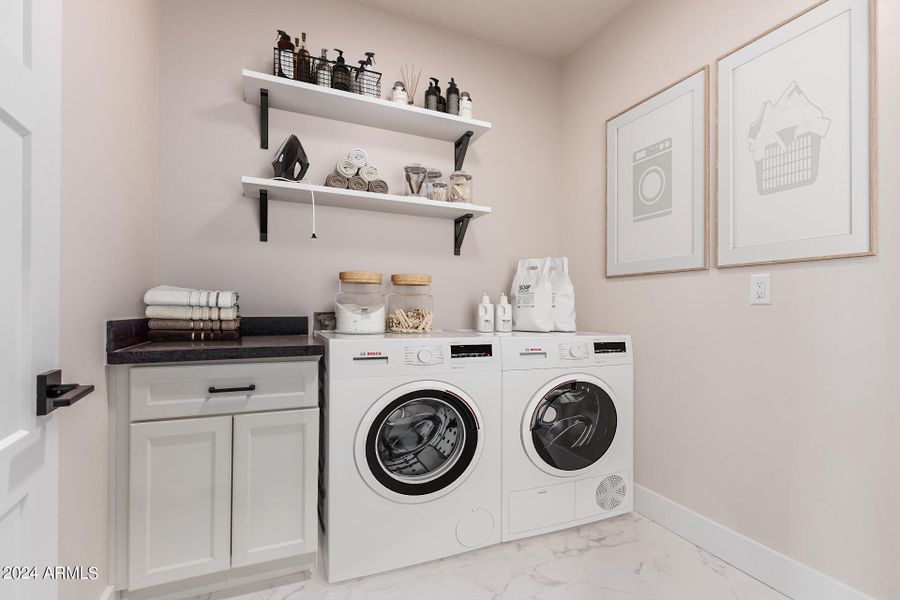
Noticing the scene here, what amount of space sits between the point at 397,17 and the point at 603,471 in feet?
8.59

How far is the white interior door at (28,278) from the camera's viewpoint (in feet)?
2.37

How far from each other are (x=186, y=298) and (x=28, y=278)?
2.92ft

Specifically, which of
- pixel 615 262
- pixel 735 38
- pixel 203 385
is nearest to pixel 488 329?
pixel 615 262

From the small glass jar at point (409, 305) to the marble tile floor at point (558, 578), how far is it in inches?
39.9

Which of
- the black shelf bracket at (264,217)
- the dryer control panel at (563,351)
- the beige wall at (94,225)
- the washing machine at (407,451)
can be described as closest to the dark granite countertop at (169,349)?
the beige wall at (94,225)

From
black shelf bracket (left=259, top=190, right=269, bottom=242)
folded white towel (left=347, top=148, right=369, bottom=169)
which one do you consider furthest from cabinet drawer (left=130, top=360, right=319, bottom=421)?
folded white towel (left=347, top=148, right=369, bottom=169)

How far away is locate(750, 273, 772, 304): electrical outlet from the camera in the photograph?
160 cm

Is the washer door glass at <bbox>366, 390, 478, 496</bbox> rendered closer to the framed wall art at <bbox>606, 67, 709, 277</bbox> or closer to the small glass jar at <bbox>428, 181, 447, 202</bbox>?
the small glass jar at <bbox>428, 181, 447, 202</bbox>

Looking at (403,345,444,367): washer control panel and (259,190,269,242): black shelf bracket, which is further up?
(259,190,269,242): black shelf bracket

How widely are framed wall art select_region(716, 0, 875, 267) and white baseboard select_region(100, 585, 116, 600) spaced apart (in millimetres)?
2497

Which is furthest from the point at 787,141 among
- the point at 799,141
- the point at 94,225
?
the point at 94,225

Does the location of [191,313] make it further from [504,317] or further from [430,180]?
[504,317]

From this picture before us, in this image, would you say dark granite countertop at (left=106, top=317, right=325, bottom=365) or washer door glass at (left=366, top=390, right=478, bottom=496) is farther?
washer door glass at (left=366, top=390, right=478, bottom=496)

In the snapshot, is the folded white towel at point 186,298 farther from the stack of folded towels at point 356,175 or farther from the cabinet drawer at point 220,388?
the stack of folded towels at point 356,175
